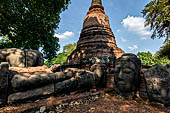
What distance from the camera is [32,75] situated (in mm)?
2545

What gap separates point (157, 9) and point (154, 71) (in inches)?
407

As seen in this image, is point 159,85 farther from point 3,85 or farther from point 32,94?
point 3,85

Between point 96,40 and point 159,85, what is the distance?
5.60 meters

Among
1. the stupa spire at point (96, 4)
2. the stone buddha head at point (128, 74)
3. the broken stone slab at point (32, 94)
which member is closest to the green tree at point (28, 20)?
the stupa spire at point (96, 4)

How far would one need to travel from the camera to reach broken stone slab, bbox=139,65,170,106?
245cm

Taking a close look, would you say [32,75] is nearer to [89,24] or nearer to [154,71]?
[154,71]

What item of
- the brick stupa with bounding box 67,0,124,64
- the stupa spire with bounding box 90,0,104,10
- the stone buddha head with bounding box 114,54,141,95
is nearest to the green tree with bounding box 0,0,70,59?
the brick stupa with bounding box 67,0,124,64

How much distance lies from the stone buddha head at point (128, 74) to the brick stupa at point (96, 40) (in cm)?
383

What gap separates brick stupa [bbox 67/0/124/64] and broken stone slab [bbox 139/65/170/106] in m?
4.39

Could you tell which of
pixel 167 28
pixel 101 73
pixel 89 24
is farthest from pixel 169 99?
pixel 167 28

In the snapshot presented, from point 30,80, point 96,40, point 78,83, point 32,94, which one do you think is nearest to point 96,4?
point 96,40

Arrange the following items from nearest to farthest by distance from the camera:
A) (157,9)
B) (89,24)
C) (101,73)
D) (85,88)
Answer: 1. (85,88)
2. (101,73)
3. (89,24)
4. (157,9)

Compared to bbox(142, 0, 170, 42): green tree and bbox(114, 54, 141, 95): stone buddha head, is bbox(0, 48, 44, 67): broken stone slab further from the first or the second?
bbox(142, 0, 170, 42): green tree

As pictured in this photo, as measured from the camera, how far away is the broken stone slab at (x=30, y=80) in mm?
2260
